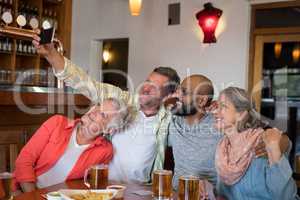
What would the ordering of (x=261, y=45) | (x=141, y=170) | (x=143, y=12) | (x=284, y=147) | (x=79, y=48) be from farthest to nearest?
(x=79, y=48)
(x=143, y=12)
(x=261, y=45)
(x=141, y=170)
(x=284, y=147)

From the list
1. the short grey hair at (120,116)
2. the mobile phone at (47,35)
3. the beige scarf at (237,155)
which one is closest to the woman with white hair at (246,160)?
the beige scarf at (237,155)

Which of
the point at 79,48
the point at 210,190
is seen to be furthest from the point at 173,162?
the point at 79,48

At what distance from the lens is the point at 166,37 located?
5652 millimetres

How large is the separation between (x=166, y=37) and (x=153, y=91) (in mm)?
3541

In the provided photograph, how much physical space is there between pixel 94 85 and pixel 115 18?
4061 mm

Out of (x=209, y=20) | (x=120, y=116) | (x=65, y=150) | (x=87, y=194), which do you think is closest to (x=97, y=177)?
(x=87, y=194)

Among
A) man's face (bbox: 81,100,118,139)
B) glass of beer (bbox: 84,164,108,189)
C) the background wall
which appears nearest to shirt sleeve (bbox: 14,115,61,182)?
man's face (bbox: 81,100,118,139)

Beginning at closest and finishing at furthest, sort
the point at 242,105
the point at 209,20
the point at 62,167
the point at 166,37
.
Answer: the point at 242,105 → the point at 62,167 → the point at 209,20 → the point at 166,37

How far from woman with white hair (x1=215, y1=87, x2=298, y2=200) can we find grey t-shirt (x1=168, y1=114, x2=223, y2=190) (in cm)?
19

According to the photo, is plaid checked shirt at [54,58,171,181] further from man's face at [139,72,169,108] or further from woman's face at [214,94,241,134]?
woman's face at [214,94,241,134]

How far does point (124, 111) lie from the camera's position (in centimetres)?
211

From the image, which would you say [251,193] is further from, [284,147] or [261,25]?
[261,25]

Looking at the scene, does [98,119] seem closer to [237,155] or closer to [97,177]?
[97,177]

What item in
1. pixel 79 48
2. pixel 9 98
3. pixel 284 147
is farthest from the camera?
pixel 79 48
